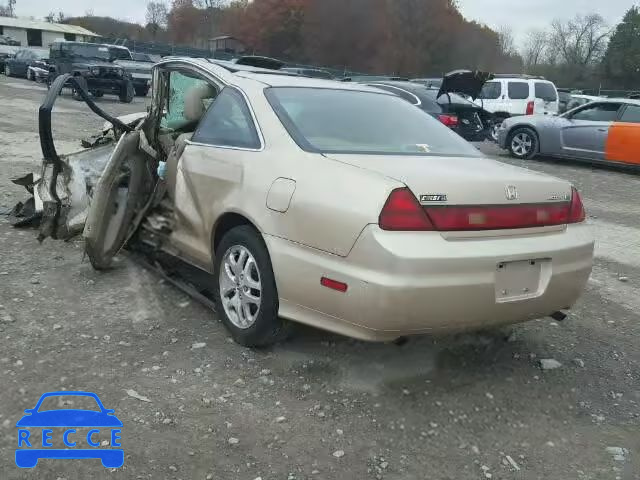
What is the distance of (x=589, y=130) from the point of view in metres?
12.3

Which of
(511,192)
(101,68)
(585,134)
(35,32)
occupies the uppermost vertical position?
(35,32)

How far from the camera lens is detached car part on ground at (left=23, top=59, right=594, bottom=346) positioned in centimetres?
288

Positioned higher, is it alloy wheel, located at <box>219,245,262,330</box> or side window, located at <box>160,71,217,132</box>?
side window, located at <box>160,71,217,132</box>

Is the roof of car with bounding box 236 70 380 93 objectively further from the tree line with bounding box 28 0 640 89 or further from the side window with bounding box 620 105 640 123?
the tree line with bounding box 28 0 640 89

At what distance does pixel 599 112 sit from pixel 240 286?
10.9m

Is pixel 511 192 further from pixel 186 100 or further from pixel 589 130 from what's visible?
pixel 589 130

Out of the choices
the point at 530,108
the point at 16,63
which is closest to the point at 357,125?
the point at 530,108

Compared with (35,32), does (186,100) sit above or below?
below

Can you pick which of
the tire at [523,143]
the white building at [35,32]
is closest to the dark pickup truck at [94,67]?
the tire at [523,143]

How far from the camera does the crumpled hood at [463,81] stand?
38.7 ft

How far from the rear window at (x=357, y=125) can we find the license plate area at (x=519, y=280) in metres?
0.90

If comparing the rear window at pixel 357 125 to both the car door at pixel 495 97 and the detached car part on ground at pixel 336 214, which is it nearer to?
the detached car part on ground at pixel 336 214

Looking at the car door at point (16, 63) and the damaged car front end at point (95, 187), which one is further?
the car door at point (16, 63)

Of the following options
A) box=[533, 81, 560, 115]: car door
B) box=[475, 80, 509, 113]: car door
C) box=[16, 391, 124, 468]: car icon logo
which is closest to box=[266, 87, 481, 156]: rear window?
box=[16, 391, 124, 468]: car icon logo
